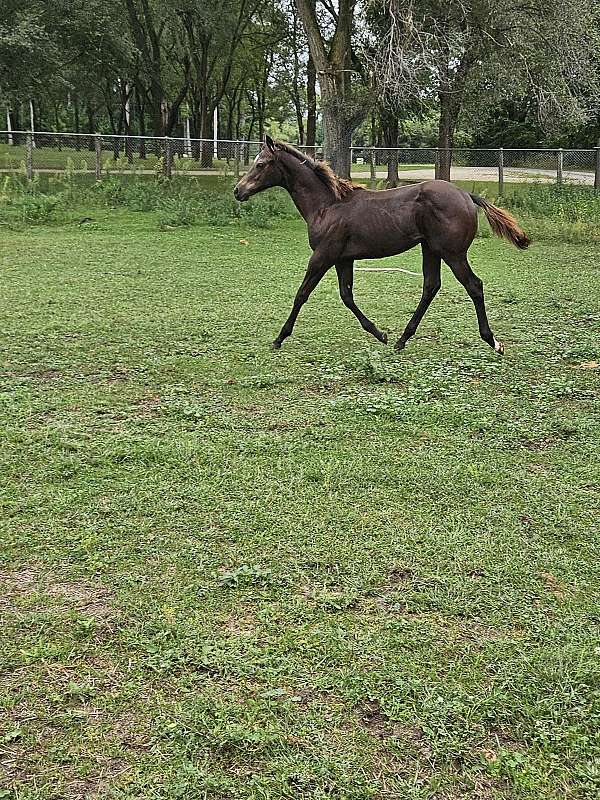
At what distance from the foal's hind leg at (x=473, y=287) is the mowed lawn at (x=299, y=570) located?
0.12 metres

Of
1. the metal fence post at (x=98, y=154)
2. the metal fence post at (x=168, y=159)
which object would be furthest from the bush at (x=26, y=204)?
the metal fence post at (x=168, y=159)

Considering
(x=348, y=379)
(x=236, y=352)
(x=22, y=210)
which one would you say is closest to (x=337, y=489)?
(x=348, y=379)

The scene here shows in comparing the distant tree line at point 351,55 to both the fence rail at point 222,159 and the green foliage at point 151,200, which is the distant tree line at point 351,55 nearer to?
the fence rail at point 222,159

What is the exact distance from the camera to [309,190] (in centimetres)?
677

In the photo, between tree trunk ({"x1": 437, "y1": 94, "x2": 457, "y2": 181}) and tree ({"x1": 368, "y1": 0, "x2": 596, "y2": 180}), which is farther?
tree trunk ({"x1": 437, "y1": 94, "x2": 457, "y2": 181})

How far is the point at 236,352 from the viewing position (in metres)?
6.70

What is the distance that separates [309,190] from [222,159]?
14.0 m

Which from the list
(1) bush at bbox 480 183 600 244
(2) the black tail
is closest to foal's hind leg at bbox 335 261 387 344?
(2) the black tail

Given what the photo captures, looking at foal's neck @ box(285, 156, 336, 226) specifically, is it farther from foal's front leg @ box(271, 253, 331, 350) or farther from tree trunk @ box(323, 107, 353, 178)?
tree trunk @ box(323, 107, 353, 178)

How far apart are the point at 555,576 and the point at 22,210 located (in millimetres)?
14685

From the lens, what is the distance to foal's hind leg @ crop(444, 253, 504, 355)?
657cm

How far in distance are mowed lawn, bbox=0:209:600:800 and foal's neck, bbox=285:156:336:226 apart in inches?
45.4

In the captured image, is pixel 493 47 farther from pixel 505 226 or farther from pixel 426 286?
pixel 426 286

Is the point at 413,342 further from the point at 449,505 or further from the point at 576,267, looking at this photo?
the point at 576,267
